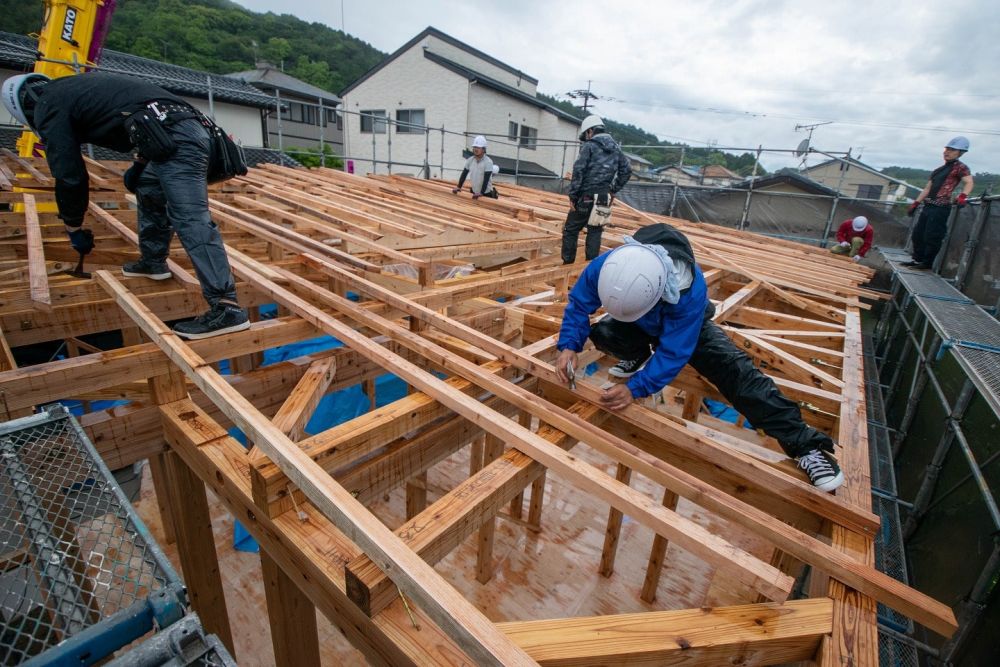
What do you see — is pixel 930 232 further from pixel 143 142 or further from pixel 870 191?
pixel 870 191

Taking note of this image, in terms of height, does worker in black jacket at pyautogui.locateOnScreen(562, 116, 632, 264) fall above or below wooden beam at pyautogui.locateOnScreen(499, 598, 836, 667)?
above

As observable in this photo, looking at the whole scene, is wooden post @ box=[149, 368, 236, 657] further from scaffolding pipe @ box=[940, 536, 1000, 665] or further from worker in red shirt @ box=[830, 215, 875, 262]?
worker in red shirt @ box=[830, 215, 875, 262]

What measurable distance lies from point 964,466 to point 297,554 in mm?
4520

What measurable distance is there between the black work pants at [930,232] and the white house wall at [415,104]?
15.9 meters

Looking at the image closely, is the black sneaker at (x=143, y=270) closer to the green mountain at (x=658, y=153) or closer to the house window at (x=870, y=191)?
the house window at (x=870, y=191)

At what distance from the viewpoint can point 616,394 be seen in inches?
96.3

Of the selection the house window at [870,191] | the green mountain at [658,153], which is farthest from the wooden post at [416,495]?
the green mountain at [658,153]

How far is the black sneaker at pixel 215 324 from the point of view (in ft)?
8.70

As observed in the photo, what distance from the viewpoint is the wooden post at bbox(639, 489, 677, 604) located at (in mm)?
3921

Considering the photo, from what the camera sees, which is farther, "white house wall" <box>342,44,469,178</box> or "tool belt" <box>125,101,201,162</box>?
"white house wall" <box>342,44,469,178</box>

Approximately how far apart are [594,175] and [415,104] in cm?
1900

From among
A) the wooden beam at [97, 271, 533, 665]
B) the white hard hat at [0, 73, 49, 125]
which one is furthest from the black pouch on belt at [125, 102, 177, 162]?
the wooden beam at [97, 271, 533, 665]

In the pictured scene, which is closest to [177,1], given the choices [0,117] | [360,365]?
[0,117]

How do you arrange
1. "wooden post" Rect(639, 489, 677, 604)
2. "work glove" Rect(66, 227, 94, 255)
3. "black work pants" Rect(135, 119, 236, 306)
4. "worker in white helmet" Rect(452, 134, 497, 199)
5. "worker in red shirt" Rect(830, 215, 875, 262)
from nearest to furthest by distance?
"black work pants" Rect(135, 119, 236, 306)
"work glove" Rect(66, 227, 94, 255)
"wooden post" Rect(639, 489, 677, 604)
"worker in white helmet" Rect(452, 134, 497, 199)
"worker in red shirt" Rect(830, 215, 875, 262)
